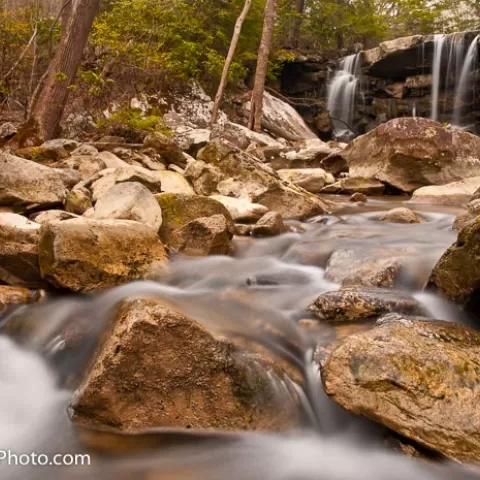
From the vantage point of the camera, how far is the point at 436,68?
16.4 m

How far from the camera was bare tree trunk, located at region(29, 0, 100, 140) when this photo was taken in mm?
8586

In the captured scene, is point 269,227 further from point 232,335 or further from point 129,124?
point 129,124

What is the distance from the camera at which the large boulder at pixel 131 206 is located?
4.76 metres

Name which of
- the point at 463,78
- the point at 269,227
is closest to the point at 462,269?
the point at 269,227

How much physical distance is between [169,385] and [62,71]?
7788 mm

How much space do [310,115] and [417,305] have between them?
1574 centimetres

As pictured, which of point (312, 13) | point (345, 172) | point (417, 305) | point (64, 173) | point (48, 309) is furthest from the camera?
point (312, 13)

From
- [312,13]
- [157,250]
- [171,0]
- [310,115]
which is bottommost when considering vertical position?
[157,250]

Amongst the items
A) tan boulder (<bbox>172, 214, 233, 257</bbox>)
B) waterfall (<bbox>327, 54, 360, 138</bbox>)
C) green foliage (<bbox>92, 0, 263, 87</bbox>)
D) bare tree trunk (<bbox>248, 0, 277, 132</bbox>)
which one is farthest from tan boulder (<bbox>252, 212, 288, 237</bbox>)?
Result: waterfall (<bbox>327, 54, 360, 138</bbox>)

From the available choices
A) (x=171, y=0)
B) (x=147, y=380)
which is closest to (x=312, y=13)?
(x=171, y=0)

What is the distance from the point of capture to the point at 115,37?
10562 mm

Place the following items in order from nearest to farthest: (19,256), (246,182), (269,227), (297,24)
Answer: (19,256) < (269,227) < (246,182) < (297,24)

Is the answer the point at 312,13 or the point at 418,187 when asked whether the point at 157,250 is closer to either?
the point at 418,187

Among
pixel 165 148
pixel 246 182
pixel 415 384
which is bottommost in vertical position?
pixel 415 384
